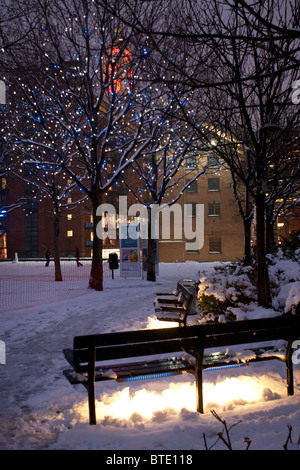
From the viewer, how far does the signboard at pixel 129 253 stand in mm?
22109

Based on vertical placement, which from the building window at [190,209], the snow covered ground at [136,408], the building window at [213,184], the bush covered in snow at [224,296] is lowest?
the snow covered ground at [136,408]

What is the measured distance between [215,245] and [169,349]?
38.4 meters

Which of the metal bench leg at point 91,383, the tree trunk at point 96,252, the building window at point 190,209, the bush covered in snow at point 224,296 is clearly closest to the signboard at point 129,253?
the tree trunk at point 96,252

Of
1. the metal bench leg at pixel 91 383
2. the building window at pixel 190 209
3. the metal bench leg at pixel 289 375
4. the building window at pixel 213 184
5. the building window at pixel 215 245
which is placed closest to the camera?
the metal bench leg at pixel 91 383

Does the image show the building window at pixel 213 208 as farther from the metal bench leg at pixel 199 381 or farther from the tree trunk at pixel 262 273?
the metal bench leg at pixel 199 381

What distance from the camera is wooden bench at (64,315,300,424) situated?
4152 mm

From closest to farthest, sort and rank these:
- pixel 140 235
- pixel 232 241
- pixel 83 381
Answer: pixel 83 381 → pixel 140 235 → pixel 232 241

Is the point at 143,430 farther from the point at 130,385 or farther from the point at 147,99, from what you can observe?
the point at 147,99

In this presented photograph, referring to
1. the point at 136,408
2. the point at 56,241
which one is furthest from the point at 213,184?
the point at 136,408

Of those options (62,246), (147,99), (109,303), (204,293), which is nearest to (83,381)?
(204,293)

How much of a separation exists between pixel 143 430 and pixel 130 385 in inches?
59.0

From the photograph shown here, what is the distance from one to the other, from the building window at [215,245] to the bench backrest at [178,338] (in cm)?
3750

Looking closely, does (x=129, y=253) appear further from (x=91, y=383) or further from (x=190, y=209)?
(x=190, y=209)

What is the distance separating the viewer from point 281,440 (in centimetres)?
333
